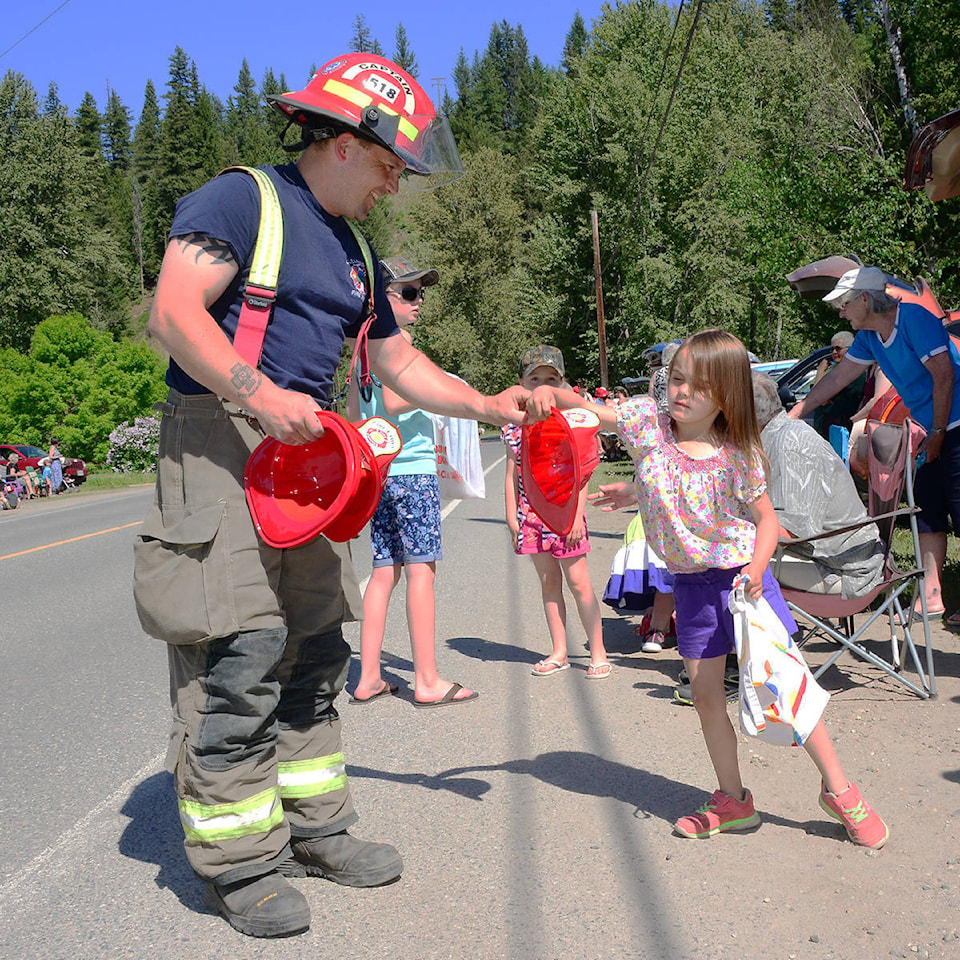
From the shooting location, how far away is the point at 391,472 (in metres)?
5.67

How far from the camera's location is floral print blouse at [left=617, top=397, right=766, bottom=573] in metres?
3.65

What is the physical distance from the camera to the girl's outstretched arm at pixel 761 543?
3498 mm

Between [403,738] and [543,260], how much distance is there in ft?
133

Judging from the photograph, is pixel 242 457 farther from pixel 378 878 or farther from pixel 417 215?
pixel 417 215

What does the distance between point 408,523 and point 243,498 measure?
8.55 feet

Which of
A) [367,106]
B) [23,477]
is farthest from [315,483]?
[23,477]

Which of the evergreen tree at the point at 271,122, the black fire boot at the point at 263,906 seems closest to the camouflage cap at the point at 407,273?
the black fire boot at the point at 263,906

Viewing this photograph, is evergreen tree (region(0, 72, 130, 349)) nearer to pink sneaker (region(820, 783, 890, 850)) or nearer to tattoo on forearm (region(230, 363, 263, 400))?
tattoo on forearm (region(230, 363, 263, 400))

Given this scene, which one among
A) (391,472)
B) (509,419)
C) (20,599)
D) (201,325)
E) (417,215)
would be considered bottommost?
(20,599)

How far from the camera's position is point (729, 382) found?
144 inches

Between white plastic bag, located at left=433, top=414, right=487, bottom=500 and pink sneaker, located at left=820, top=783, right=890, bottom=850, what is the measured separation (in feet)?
9.93

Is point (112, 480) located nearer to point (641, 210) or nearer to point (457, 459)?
point (641, 210)

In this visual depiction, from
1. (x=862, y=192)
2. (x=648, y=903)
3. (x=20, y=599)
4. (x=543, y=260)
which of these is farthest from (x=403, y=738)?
(x=543, y=260)

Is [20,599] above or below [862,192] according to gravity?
below
